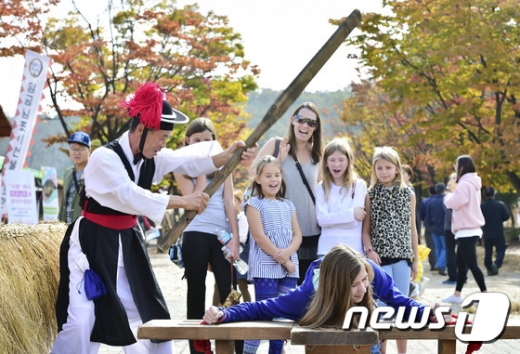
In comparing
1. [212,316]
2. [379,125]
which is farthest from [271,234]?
[379,125]

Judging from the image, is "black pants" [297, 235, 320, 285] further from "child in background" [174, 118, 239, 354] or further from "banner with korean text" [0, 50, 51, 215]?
"banner with korean text" [0, 50, 51, 215]

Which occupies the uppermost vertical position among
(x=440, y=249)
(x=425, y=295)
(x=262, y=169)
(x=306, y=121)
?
(x=306, y=121)

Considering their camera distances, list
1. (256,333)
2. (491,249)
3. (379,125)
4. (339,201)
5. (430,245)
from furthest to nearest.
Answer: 1. (379,125)
2. (430,245)
3. (491,249)
4. (339,201)
5. (256,333)

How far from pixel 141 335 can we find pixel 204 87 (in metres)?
20.1

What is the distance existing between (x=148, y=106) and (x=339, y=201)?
2.12 metres

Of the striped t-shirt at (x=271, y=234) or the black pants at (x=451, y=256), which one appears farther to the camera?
the black pants at (x=451, y=256)

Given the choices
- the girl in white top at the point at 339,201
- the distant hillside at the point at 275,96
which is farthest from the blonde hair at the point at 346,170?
the distant hillside at the point at 275,96

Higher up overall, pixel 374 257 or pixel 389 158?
pixel 389 158

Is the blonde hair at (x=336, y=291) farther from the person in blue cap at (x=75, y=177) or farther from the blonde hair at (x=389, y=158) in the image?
the person in blue cap at (x=75, y=177)

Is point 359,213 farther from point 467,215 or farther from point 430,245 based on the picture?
point 430,245

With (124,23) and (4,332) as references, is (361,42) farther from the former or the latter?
(4,332)

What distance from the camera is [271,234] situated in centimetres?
593

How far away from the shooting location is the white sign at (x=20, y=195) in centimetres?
1305

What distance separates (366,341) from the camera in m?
3.77
